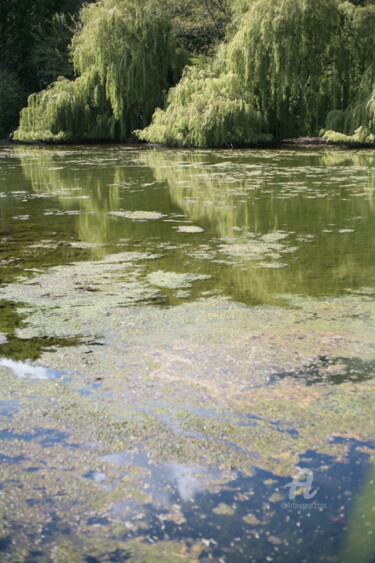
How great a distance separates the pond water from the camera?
150 cm

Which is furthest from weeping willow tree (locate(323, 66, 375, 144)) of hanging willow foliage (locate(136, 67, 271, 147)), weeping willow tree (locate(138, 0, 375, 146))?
hanging willow foliage (locate(136, 67, 271, 147))

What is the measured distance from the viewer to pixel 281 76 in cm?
1306

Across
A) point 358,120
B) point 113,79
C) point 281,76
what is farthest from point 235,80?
point 113,79

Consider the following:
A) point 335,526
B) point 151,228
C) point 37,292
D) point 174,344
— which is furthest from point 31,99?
point 335,526

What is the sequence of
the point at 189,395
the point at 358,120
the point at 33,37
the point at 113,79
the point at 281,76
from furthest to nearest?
the point at 33,37 → the point at 113,79 → the point at 281,76 → the point at 358,120 → the point at 189,395

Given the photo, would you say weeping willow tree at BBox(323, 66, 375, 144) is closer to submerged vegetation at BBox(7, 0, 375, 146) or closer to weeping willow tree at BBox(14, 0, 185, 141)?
submerged vegetation at BBox(7, 0, 375, 146)

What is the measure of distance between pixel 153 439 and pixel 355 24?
523 inches

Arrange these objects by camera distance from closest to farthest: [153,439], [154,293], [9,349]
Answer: [153,439] → [9,349] → [154,293]

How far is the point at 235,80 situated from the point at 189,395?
477 inches

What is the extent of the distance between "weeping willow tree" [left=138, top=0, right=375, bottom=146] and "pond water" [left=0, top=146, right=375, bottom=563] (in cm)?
836

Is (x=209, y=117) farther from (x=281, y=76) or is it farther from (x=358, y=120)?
(x=358, y=120)

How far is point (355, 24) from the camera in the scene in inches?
518

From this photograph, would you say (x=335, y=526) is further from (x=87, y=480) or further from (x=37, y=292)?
(x=37, y=292)

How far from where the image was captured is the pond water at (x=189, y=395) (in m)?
1.50
